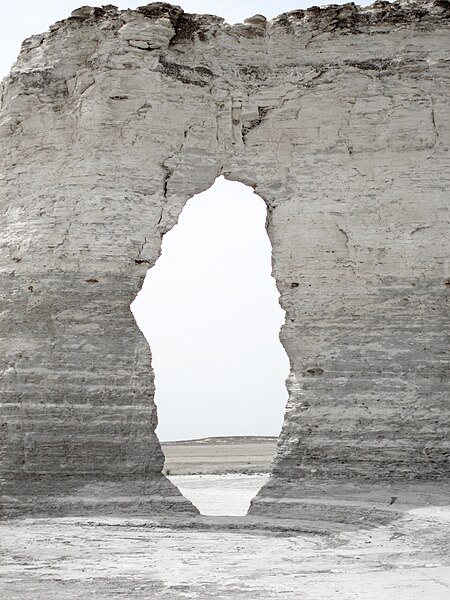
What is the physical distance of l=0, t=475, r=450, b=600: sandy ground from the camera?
21.4 feet

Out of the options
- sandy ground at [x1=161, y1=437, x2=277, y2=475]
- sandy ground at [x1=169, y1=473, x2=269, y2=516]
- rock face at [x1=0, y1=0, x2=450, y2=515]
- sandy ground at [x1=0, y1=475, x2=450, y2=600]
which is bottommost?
sandy ground at [x1=0, y1=475, x2=450, y2=600]

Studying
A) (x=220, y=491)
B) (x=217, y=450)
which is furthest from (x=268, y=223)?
(x=217, y=450)

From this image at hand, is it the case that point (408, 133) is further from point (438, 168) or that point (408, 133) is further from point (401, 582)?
point (401, 582)

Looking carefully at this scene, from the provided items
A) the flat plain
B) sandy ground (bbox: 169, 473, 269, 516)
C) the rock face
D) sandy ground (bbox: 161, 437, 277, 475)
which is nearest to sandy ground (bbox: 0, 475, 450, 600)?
the flat plain

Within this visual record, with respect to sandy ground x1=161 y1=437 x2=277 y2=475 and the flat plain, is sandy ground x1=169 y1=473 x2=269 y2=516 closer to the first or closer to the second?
the flat plain

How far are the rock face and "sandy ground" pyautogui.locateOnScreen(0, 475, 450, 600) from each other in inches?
33.2

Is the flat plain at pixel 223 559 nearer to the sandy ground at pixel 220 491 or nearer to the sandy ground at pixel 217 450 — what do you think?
the sandy ground at pixel 220 491

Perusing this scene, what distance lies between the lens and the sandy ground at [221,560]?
6508 mm

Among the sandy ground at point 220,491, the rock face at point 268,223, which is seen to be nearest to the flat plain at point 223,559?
the rock face at point 268,223

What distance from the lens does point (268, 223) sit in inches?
456

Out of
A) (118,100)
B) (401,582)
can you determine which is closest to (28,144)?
(118,100)

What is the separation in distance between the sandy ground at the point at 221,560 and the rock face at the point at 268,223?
2.76ft

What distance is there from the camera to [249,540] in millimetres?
9180

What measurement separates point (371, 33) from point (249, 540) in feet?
21.5
